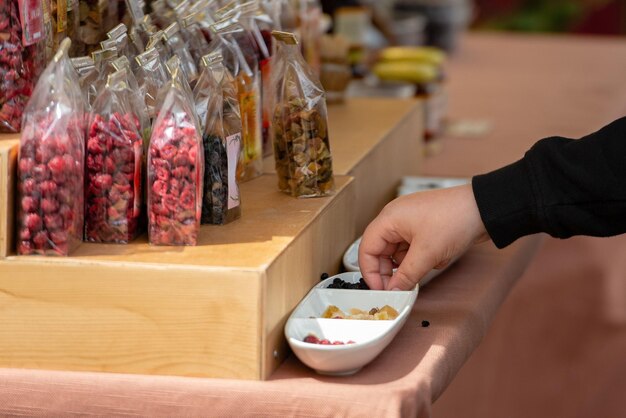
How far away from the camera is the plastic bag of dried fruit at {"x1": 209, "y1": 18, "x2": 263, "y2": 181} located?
4.58ft

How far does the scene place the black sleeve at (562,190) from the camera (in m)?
1.17

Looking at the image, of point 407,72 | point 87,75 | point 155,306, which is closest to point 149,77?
point 87,75

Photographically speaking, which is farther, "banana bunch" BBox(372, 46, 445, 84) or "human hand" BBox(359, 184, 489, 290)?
"banana bunch" BBox(372, 46, 445, 84)

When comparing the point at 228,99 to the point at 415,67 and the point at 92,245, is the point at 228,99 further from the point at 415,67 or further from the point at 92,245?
the point at 415,67

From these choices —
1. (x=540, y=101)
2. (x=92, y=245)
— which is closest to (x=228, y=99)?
(x=92, y=245)

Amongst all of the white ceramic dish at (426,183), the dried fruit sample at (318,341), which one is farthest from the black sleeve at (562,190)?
the white ceramic dish at (426,183)

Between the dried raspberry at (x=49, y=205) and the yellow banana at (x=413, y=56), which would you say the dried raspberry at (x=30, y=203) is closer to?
the dried raspberry at (x=49, y=205)

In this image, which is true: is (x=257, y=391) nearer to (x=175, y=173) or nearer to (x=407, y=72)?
(x=175, y=173)

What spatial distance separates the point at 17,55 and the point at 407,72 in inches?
64.2

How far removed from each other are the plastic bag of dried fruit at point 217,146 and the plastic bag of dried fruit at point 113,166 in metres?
0.09

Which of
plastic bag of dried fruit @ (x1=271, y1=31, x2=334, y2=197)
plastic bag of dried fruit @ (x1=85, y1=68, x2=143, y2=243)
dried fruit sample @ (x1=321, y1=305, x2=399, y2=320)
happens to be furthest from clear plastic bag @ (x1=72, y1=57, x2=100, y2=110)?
dried fruit sample @ (x1=321, y1=305, x2=399, y2=320)

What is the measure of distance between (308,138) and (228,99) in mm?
128

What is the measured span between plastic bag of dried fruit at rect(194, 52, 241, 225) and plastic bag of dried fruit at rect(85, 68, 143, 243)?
87 millimetres

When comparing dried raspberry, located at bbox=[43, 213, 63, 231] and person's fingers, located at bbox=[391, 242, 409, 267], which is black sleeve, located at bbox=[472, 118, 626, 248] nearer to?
person's fingers, located at bbox=[391, 242, 409, 267]
